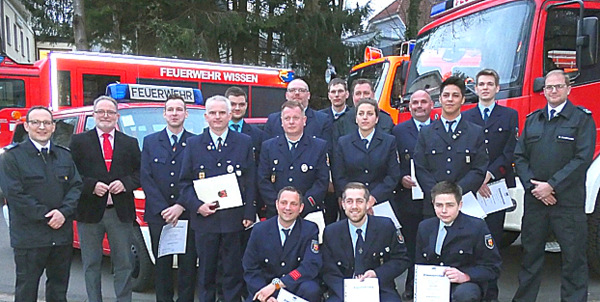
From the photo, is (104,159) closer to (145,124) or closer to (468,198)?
(145,124)

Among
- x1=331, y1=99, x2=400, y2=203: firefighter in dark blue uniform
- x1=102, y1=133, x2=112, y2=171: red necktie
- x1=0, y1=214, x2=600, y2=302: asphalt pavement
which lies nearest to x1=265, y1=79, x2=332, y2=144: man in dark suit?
x1=331, y1=99, x2=400, y2=203: firefighter in dark blue uniform

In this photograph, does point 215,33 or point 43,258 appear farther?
point 215,33

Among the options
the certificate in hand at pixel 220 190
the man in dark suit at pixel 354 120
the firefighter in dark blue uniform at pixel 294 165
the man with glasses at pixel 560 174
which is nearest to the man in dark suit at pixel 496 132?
the man with glasses at pixel 560 174

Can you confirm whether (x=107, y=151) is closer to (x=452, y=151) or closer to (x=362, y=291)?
(x=362, y=291)

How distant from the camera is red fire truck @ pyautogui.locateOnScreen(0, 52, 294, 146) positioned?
10.8m

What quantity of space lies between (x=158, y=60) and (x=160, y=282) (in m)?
7.64

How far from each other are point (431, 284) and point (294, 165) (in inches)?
56.1

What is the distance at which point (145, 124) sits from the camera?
589 centimetres

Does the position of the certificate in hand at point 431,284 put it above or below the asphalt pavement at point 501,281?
above

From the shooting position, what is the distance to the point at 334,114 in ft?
18.7

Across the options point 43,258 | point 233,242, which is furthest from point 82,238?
point 233,242

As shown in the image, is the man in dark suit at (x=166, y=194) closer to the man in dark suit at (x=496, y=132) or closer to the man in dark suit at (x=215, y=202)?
the man in dark suit at (x=215, y=202)

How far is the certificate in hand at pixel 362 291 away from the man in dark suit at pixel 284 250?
26cm

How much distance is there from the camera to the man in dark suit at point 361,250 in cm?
429
